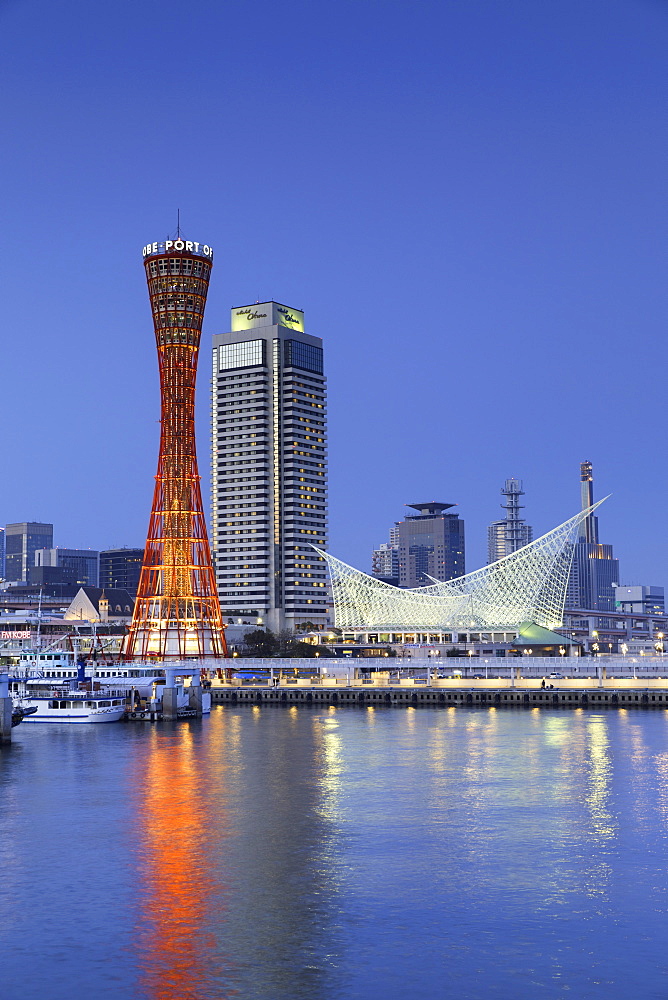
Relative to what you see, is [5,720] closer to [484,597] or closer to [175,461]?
[175,461]

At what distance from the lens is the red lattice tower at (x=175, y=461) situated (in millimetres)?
103500

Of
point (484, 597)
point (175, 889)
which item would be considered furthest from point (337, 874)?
point (484, 597)

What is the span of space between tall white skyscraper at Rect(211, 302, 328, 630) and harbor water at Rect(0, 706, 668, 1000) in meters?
110

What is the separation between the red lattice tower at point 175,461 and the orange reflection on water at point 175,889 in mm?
56777

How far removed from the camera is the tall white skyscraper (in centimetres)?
16562

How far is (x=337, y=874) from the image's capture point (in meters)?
30.7

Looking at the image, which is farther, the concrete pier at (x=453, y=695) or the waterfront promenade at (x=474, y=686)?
the waterfront promenade at (x=474, y=686)

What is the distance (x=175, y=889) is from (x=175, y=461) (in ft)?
252

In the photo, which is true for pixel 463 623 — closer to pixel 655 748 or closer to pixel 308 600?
pixel 308 600

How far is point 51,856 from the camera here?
33000 millimetres

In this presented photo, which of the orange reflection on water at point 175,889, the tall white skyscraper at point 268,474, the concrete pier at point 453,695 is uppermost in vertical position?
the tall white skyscraper at point 268,474

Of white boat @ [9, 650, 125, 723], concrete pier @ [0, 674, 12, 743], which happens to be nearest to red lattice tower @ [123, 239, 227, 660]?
white boat @ [9, 650, 125, 723]

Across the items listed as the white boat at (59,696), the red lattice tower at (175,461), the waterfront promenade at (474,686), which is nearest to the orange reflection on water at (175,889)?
the white boat at (59,696)

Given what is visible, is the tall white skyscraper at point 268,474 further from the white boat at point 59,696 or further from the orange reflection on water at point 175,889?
the orange reflection on water at point 175,889
